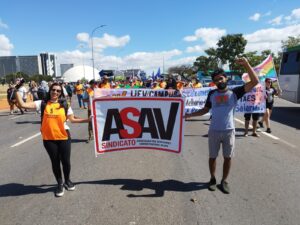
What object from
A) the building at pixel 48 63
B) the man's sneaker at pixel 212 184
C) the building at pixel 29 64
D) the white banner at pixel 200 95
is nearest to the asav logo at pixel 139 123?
the white banner at pixel 200 95

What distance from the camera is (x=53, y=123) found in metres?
5.07

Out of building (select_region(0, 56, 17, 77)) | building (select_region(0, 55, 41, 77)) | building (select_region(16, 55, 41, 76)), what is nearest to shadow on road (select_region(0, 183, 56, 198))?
building (select_region(16, 55, 41, 76))

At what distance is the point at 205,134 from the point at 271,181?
5.04 metres

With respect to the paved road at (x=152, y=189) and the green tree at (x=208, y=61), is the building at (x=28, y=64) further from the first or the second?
the paved road at (x=152, y=189)

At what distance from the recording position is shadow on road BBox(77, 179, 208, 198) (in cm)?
529

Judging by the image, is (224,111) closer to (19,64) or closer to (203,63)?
(203,63)

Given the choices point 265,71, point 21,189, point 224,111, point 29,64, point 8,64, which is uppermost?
point 8,64

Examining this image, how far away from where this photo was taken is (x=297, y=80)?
17578 millimetres

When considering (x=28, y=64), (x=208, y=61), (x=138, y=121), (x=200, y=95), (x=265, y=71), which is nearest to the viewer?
(x=138, y=121)

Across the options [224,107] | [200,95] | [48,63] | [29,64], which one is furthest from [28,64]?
[224,107]

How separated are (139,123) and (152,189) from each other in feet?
3.50

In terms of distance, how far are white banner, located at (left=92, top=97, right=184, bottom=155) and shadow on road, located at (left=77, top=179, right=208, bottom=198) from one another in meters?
0.58

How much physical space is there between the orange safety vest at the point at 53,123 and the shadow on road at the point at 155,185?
3.75 feet

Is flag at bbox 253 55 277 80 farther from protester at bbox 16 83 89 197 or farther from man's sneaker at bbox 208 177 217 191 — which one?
protester at bbox 16 83 89 197
